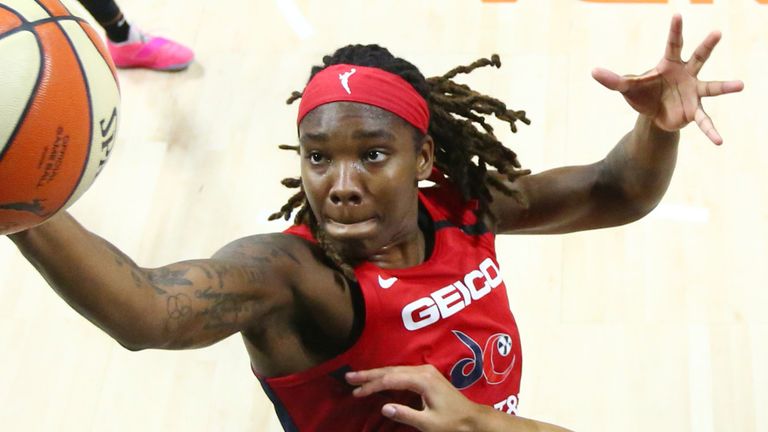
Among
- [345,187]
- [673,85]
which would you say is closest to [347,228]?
[345,187]

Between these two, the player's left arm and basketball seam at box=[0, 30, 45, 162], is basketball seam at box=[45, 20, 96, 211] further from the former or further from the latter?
the player's left arm

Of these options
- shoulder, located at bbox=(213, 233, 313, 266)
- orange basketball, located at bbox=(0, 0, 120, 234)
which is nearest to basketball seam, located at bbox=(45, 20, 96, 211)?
orange basketball, located at bbox=(0, 0, 120, 234)

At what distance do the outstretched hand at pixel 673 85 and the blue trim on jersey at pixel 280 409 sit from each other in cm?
80

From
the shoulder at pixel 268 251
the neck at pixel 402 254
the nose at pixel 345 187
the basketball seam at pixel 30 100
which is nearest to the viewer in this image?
the basketball seam at pixel 30 100

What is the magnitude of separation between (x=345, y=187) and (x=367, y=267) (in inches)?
6.1

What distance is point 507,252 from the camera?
3.08 meters

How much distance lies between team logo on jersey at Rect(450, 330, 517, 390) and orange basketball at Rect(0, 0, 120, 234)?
27.3 inches

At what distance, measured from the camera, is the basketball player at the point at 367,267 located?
1348 millimetres

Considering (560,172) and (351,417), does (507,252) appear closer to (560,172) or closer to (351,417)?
(560,172)

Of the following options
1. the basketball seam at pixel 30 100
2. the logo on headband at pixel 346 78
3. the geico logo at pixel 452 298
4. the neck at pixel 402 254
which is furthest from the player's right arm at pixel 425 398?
the basketball seam at pixel 30 100

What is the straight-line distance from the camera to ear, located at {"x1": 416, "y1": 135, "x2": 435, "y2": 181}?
68.2 inches

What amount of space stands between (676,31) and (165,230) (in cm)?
186

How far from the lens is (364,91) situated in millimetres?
1646

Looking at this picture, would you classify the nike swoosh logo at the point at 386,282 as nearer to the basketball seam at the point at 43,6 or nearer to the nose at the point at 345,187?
the nose at the point at 345,187
